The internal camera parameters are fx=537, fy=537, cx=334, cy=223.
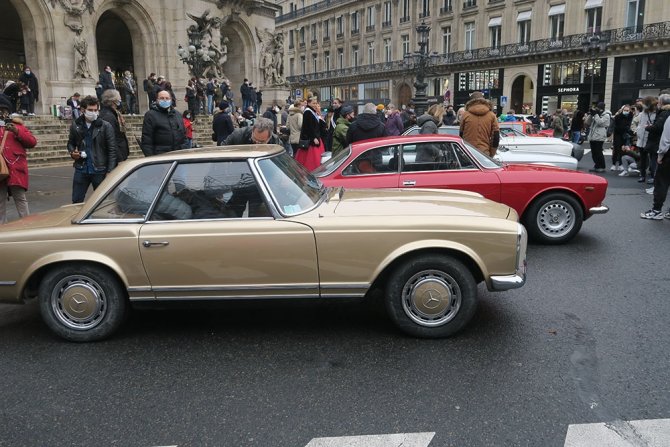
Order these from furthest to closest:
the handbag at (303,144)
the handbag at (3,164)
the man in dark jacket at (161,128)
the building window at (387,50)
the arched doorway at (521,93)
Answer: the building window at (387,50), the arched doorway at (521,93), the handbag at (303,144), the man in dark jacket at (161,128), the handbag at (3,164)

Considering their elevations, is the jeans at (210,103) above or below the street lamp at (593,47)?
below

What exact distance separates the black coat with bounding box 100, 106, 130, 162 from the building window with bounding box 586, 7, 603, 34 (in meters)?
43.3

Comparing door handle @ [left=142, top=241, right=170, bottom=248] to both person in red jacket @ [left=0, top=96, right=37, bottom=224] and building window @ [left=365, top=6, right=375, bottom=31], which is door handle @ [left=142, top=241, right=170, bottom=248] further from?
building window @ [left=365, top=6, right=375, bottom=31]

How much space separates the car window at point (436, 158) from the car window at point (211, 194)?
10.7ft

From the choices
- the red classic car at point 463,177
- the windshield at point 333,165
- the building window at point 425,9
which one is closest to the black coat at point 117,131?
the windshield at point 333,165

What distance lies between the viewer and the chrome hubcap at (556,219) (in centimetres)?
711

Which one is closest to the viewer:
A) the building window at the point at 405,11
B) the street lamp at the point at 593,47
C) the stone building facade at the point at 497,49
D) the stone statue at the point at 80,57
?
the stone statue at the point at 80,57

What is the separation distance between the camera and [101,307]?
166 inches

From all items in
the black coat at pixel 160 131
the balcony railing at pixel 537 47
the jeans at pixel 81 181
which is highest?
the balcony railing at pixel 537 47

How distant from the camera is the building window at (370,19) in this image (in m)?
63.4

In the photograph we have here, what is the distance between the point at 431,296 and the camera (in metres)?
4.10

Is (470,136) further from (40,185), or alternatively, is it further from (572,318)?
(40,185)

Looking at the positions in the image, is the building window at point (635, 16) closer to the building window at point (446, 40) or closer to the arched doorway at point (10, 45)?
the building window at point (446, 40)

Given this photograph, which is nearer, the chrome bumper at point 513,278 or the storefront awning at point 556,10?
the chrome bumper at point 513,278
